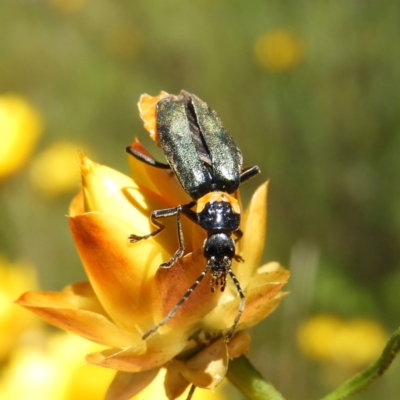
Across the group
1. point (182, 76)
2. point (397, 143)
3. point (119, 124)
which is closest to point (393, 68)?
point (397, 143)

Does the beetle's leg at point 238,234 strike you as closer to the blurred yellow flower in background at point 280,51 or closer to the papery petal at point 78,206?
the papery petal at point 78,206

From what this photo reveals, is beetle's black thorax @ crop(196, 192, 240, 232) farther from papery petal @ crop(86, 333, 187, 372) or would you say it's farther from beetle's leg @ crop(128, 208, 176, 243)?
papery petal @ crop(86, 333, 187, 372)

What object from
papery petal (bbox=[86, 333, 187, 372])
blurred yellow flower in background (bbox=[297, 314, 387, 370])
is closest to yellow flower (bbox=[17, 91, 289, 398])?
papery petal (bbox=[86, 333, 187, 372])

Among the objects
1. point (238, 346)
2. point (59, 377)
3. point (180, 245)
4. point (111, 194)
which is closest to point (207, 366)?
point (238, 346)

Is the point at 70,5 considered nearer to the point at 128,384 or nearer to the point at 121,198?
the point at 121,198

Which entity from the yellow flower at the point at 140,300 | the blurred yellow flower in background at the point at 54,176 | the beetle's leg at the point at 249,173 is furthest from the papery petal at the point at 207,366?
the blurred yellow flower in background at the point at 54,176

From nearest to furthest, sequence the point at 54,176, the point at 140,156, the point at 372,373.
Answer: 1. the point at 372,373
2. the point at 140,156
3. the point at 54,176
